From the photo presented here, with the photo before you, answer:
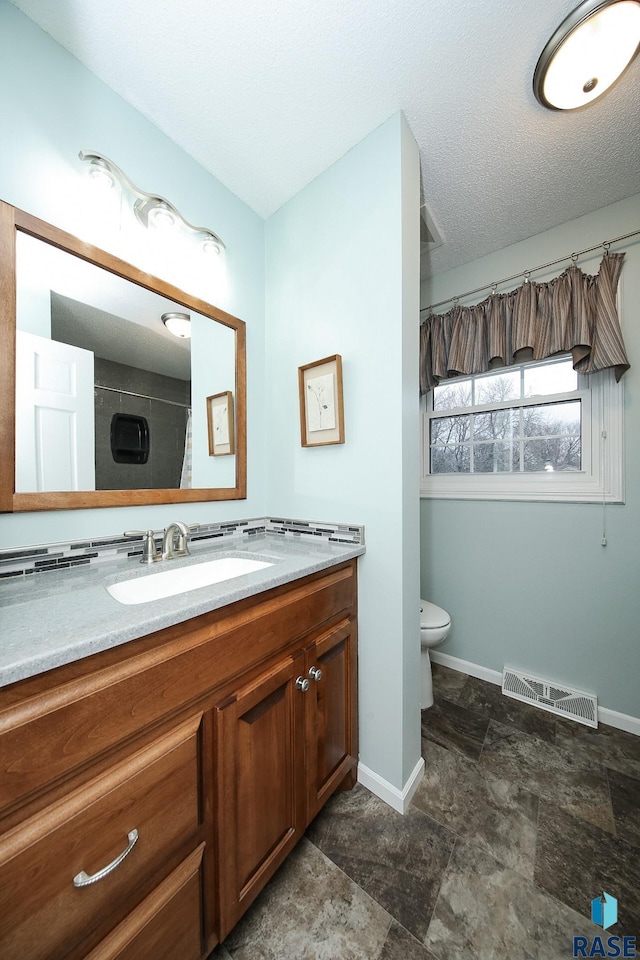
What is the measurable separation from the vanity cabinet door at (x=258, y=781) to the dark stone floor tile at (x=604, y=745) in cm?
131

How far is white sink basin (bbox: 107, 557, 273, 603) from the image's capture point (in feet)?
3.30

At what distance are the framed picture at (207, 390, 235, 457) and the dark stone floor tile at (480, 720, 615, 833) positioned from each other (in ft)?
5.83

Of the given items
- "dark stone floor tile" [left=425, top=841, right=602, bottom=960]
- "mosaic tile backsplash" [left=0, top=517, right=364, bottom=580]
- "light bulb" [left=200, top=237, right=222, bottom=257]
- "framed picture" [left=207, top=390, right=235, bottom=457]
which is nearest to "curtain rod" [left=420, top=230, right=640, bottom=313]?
"light bulb" [left=200, top=237, right=222, bottom=257]

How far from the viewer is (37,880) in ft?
1.63

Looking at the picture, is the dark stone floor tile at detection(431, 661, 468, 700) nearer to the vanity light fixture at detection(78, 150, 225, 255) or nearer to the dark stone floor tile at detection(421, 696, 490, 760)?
the dark stone floor tile at detection(421, 696, 490, 760)

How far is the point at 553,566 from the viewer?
5.91 ft

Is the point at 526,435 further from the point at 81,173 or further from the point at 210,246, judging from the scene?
the point at 81,173

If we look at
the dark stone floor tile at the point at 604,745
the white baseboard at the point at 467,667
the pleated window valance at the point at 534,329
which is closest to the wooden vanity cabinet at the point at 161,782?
the dark stone floor tile at the point at 604,745

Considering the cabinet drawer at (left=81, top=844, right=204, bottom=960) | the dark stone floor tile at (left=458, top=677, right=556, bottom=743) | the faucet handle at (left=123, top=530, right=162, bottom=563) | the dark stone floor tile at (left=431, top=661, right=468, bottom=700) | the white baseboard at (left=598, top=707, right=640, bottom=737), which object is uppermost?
the faucet handle at (left=123, top=530, right=162, bottom=563)

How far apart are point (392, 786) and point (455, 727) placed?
55cm

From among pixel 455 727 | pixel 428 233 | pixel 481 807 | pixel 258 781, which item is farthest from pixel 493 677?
pixel 428 233

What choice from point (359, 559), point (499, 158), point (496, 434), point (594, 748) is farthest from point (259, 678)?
point (499, 158)

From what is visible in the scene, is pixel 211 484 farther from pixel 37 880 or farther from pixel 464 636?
pixel 464 636
